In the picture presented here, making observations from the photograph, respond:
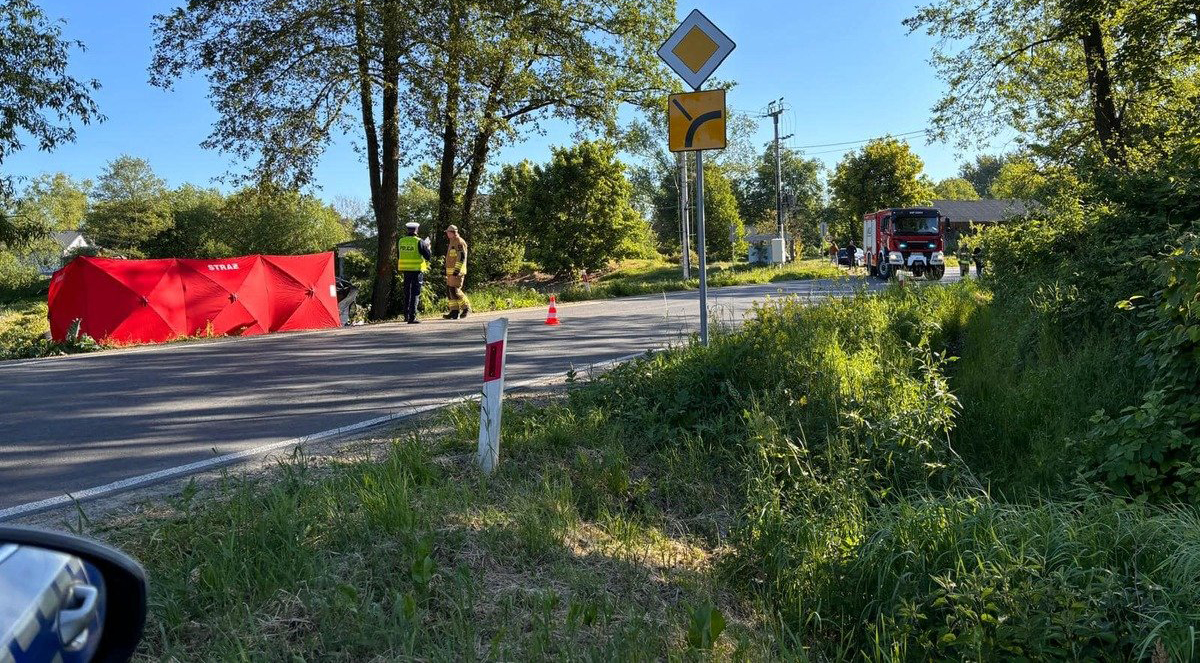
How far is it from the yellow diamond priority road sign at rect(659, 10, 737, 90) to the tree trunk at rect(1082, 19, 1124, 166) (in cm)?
1175

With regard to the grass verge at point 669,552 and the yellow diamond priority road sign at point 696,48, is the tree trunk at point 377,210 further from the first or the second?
the grass verge at point 669,552

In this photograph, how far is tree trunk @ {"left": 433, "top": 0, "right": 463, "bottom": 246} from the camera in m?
16.5

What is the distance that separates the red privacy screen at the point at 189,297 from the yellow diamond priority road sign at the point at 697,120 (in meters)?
9.97

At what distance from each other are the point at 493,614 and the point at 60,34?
19.0 meters

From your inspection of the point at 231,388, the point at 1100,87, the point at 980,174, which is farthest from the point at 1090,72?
the point at 980,174

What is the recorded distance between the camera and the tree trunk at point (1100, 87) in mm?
14906

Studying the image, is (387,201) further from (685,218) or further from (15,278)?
(15,278)

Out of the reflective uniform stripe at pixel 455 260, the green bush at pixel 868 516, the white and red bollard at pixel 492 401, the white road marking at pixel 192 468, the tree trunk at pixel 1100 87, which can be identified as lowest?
the green bush at pixel 868 516

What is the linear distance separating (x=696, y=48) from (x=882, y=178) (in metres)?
47.6

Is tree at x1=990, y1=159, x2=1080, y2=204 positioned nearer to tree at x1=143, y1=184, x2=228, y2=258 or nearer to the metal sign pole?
the metal sign pole

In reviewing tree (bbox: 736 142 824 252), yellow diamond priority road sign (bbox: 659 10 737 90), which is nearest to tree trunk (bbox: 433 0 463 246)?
yellow diamond priority road sign (bbox: 659 10 737 90)

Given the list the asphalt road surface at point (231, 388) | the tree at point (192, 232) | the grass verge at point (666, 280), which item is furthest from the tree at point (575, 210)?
the asphalt road surface at point (231, 388)

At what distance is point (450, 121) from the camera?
60.6ft

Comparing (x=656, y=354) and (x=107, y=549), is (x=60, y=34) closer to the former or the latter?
(x=656, y=354)
